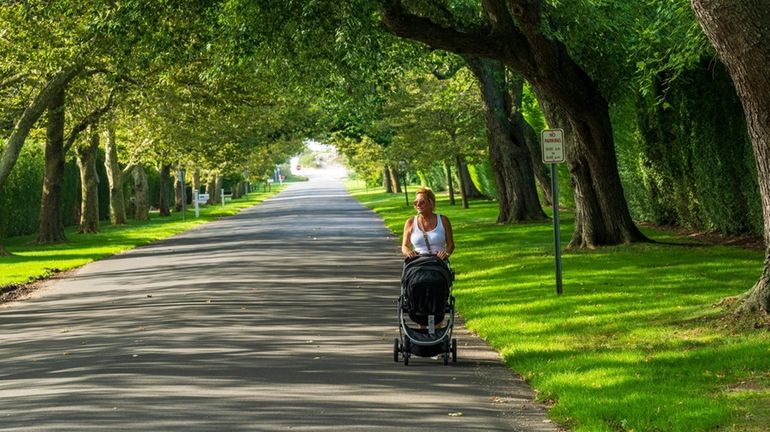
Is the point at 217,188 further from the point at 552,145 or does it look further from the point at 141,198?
the point at 552,145

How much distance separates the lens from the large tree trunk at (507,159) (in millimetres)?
36031

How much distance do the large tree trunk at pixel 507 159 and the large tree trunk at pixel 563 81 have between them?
446 inches

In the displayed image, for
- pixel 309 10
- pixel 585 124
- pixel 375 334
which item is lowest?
pixel 375 334

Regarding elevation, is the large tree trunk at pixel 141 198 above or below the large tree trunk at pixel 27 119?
below

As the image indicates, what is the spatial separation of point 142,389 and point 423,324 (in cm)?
269

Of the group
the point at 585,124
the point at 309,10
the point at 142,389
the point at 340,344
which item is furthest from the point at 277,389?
the point at 585,124

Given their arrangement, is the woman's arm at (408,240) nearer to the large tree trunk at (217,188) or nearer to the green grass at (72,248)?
the green grass at (72,248)

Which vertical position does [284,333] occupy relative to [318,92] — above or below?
below

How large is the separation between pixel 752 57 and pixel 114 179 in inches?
1695

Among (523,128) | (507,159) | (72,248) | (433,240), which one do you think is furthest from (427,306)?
(523,128)

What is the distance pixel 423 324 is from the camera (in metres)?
→ 11.8

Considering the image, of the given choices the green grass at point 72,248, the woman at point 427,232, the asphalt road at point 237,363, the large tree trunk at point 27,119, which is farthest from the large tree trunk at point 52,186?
the woman at point 427,232

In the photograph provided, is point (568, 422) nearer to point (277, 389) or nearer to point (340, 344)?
point (277, 389)

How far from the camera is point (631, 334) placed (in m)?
12.7
